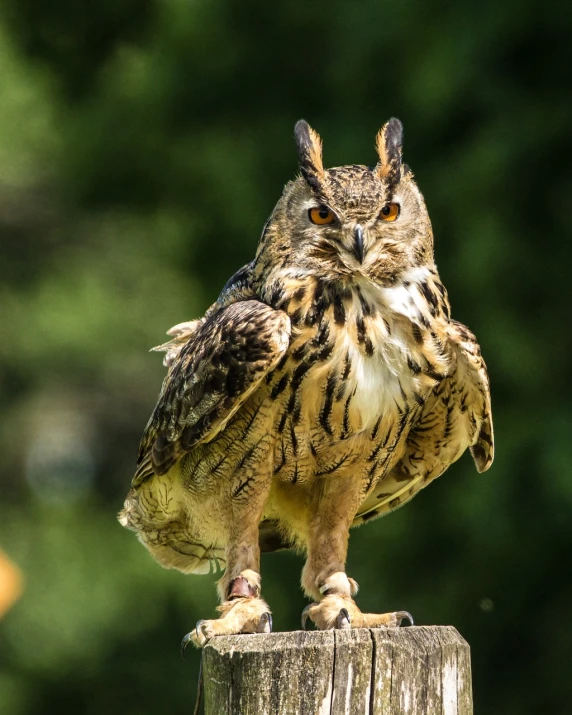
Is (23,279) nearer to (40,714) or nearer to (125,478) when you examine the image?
(125,478)

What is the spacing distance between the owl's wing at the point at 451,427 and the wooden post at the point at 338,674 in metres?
1.12

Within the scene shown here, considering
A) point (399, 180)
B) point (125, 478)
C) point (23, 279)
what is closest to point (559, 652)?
point (125, 478)

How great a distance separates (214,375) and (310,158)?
2.11 ft

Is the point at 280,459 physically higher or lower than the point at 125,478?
lower

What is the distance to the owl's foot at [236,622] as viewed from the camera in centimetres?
327

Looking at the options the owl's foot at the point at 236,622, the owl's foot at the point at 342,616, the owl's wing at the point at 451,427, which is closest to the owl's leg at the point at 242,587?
the owl's foot at the point at 236,622

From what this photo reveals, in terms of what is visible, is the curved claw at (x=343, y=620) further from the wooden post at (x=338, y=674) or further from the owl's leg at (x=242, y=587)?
the wooden post at (x=338, y=674)

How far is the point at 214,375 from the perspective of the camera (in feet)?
11.7

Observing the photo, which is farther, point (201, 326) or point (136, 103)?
point (136, 103)

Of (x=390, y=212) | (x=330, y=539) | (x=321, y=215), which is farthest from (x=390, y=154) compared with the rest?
(x=330, y=539)

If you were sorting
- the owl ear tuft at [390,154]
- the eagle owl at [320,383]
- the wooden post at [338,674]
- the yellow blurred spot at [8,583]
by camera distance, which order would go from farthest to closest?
the yellow blurred spot at [8,583]
the owl ear tuft at [390,154]
the eagle owl at [320,383]
the wooden post at [338,674]

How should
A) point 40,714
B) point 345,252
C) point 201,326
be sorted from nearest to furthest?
1. point 345,252
2. point 201,326
3. point 40,714

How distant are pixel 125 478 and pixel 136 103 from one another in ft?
8.55

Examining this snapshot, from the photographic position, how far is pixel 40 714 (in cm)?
902
